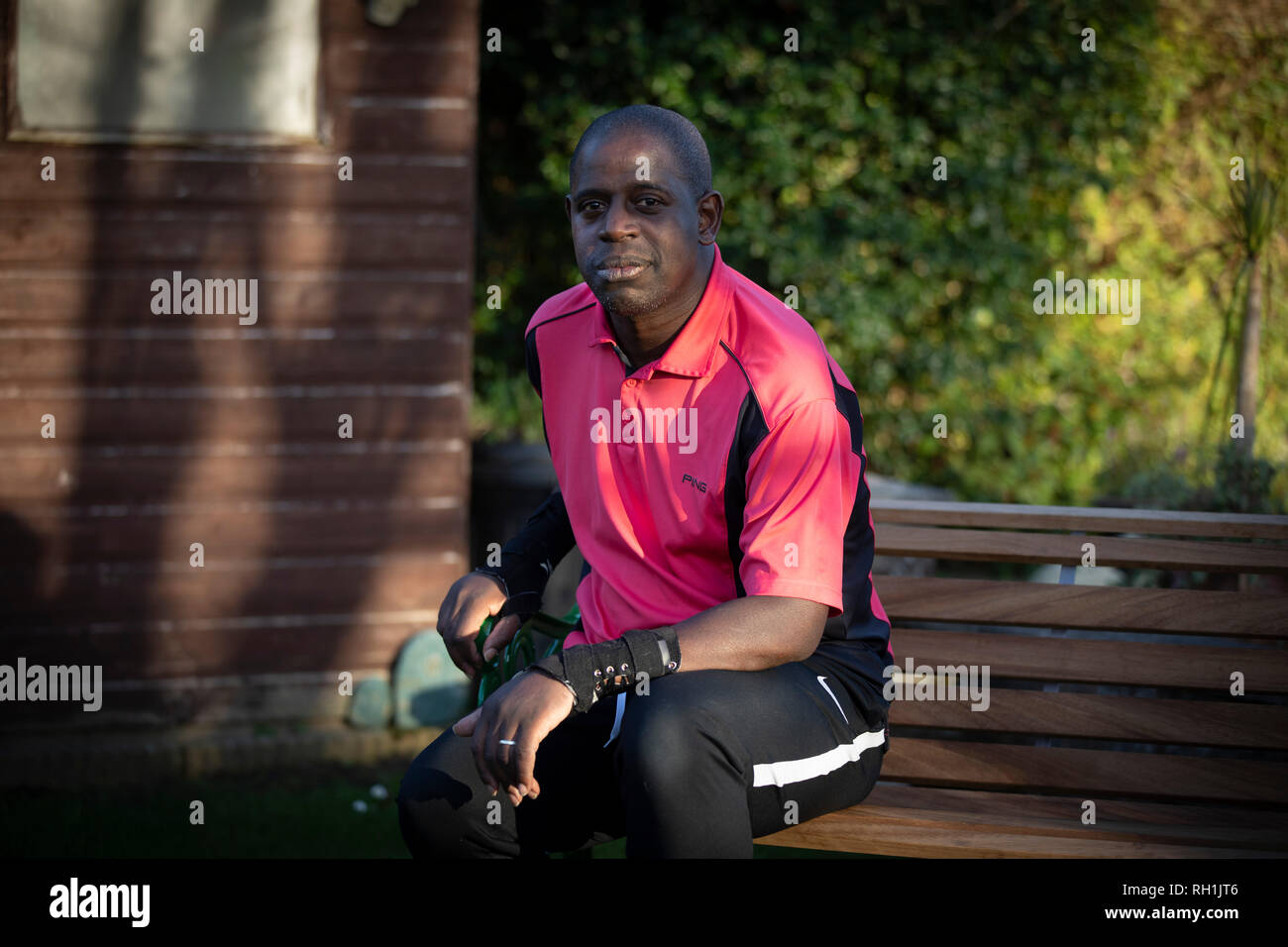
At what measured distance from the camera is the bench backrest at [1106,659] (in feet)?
9.27

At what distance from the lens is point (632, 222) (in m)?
2.39

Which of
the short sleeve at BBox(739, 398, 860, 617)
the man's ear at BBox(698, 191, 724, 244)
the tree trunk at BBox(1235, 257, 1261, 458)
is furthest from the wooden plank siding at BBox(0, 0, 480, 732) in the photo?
the tree trunk at BBox(1235, 257, 1261, 458)

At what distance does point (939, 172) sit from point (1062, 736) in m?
4.08

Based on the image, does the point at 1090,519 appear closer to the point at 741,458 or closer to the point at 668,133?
the point at 741,458

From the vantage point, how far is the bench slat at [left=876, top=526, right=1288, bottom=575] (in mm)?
2930

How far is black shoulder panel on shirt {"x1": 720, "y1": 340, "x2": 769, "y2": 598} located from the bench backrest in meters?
0.84

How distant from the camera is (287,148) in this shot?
4.64 meters

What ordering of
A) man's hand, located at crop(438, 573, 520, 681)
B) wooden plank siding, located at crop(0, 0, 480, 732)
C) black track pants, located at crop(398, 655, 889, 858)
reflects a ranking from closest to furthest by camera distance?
black track pants, located at crop(398, 655, 889, 858)
man's hand, located at crop(438, 573, 520, 681)
wooden plank siding, located at crop(0, 0, 480, 732)

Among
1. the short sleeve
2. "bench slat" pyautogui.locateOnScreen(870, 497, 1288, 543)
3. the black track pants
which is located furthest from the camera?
"bench slat" pyautogui.locateOnScreen(870, 497, 1288, 543)

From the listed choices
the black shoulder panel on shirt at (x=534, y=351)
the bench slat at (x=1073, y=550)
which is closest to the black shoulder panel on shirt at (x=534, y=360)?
the black shoulder panel on shirt at (x=534, y=351)

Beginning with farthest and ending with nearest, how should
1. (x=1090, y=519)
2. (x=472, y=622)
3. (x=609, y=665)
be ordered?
(x=1090, y=519)
(x=472, y=622)
(x=609, y=665)

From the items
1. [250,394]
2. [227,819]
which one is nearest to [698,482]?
[227,819]

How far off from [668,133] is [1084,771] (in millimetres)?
1646

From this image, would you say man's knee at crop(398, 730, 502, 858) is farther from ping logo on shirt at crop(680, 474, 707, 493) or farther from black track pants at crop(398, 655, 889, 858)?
ping logo on shirt at crop(680, 474, 707, 493)
